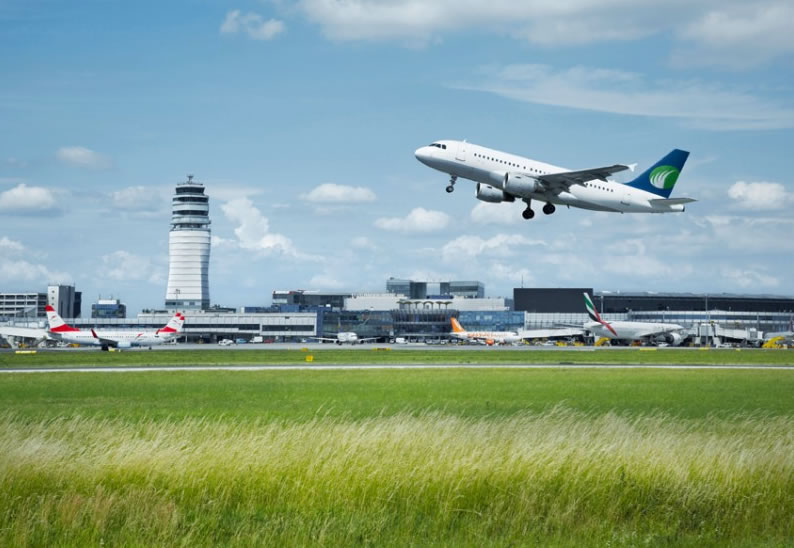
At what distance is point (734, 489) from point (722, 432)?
8.57m

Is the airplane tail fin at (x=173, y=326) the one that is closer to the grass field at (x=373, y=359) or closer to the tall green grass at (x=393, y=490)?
the grass field at (x=373, y=359)

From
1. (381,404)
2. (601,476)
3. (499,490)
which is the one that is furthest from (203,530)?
(381,404)

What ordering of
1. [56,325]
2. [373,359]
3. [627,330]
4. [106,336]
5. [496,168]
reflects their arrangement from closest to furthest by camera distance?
[496,168], [373,359], [106,336], [56,325], [627,330]

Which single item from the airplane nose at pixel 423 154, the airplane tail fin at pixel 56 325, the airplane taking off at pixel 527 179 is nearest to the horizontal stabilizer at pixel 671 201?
the airplane taking off at pixel 527 179

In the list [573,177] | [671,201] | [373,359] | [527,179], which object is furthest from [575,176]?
[373,359]

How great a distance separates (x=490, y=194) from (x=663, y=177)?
23.7 metres

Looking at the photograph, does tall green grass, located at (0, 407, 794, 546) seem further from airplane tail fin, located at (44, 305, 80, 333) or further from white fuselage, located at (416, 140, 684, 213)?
airplane tail fin, located at (44, 305, 80, 333)

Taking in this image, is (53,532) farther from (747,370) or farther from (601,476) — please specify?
(747,370)

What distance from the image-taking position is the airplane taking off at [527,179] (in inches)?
2501

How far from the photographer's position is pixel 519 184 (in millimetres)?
62938

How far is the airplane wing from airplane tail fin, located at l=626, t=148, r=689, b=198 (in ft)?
43.6

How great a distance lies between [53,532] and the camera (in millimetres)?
16828

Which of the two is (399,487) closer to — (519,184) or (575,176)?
(519,184)

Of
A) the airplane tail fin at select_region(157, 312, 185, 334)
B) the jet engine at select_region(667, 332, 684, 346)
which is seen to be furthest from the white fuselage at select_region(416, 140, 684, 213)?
the jet engine at select_region(667, 332, 684, 346)
